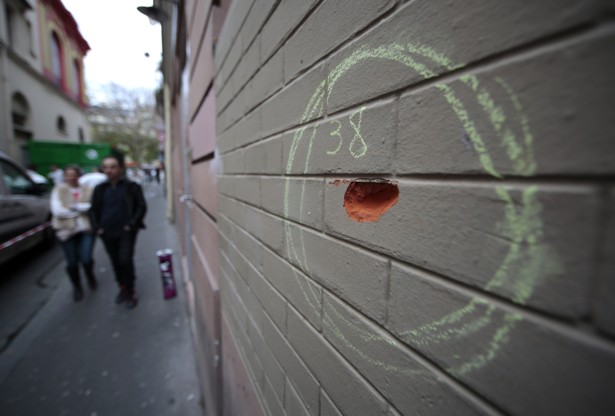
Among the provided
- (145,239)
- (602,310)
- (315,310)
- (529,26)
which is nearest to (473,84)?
(529,26)

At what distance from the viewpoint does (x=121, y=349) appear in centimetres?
388

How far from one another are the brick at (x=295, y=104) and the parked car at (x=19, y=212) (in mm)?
6500

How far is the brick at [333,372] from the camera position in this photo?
27.5 inches

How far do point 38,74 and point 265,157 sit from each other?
825 inches

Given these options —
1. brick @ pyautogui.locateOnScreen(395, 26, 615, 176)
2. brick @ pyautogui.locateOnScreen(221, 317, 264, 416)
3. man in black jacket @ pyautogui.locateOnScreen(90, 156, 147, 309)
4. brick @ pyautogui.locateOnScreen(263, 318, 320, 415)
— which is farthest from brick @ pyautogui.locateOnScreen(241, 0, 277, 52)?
man in black jacket @ pyautogui.locateOnScreen(90, 156, 147, 309)

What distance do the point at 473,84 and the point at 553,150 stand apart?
15cm

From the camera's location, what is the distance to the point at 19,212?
5883mm

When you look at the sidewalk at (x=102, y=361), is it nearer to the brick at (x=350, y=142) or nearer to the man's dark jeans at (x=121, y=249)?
the man's dark jeans at (x=121, y=249)

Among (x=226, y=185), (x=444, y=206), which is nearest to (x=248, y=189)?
(x=226, y=185)

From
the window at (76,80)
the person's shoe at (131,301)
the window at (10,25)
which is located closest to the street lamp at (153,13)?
the person's shoe at (131,301)

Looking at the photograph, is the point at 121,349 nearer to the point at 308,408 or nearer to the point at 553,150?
the point at 308,408

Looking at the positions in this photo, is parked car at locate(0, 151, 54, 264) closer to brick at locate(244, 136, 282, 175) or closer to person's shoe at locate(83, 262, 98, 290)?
person's shoe at locate(83, 262, 98, 290)

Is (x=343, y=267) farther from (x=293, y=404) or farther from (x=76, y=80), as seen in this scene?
(x=76, y=80)

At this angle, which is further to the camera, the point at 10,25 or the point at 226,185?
the point at 10,25
